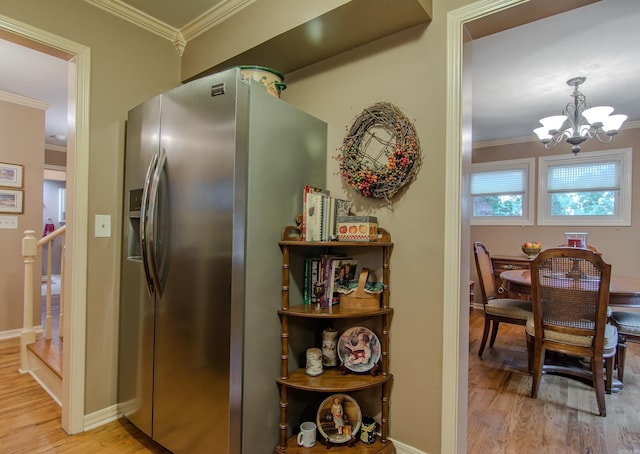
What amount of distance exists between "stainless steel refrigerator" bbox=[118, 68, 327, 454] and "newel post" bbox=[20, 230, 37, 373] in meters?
1.53

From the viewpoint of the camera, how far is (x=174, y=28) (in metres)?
2.30

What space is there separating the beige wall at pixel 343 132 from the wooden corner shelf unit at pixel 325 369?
0.30 feet

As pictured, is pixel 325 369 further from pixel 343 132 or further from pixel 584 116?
pixel 584 116

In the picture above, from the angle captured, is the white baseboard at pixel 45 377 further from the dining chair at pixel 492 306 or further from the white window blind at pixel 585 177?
the white window blind at pixel 585 177

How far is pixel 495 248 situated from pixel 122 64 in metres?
5.03

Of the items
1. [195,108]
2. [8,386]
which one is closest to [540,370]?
[195,108]

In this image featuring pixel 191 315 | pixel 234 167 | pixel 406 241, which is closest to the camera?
pixel 234 167

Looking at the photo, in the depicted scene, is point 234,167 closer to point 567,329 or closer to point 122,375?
point 122,375

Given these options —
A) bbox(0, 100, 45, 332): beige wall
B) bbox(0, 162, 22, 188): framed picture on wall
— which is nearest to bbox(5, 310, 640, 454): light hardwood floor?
bbox(0, 100, 45, 332): beige wall

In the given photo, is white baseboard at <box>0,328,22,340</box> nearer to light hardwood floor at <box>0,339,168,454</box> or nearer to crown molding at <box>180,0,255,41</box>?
light hardwood floor at <box>0,339,168,454</box>

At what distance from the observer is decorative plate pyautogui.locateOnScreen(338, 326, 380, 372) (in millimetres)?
1674

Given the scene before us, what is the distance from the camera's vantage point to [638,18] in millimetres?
2082

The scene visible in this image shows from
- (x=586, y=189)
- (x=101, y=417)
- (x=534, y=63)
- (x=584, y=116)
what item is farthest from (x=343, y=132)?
(x=586, y=189)

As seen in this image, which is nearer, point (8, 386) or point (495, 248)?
point (8, 386)
